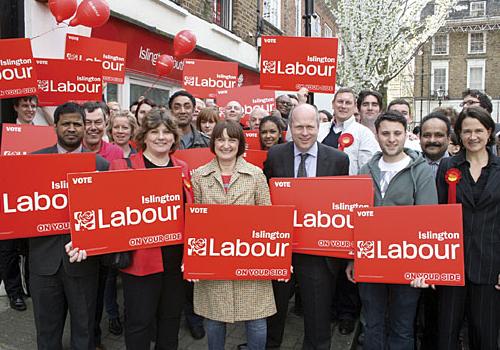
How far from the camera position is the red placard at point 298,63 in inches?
223

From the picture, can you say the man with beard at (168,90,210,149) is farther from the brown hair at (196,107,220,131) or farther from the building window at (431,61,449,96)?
the building window at (431,61,449,96)

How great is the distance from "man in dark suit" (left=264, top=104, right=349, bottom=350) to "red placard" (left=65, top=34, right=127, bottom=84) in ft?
9.92

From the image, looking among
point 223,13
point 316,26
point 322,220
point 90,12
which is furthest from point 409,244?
point 316,26

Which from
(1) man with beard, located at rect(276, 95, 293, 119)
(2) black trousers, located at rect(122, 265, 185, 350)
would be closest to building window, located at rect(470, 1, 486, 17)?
(1) man with beard, located at rect(276, 95, 293, 119)

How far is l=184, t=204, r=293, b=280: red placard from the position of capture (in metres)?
3.09

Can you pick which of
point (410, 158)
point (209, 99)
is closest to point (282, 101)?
point (209, 99)

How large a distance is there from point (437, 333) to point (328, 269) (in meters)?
1.07

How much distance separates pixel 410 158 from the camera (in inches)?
132

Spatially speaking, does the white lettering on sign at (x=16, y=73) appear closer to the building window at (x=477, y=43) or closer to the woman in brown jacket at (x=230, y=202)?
the woman in brown jacket at (x=230, y=202)

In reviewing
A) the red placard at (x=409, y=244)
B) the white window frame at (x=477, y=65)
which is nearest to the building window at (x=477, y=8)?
the white window frame at (x=477, y=65)

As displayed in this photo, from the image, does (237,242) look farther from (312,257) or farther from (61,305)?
(61,305)

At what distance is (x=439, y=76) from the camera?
1729 inches

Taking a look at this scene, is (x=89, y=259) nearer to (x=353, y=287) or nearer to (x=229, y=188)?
(x=229, y=188)

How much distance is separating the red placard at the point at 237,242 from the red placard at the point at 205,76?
4.10 m
